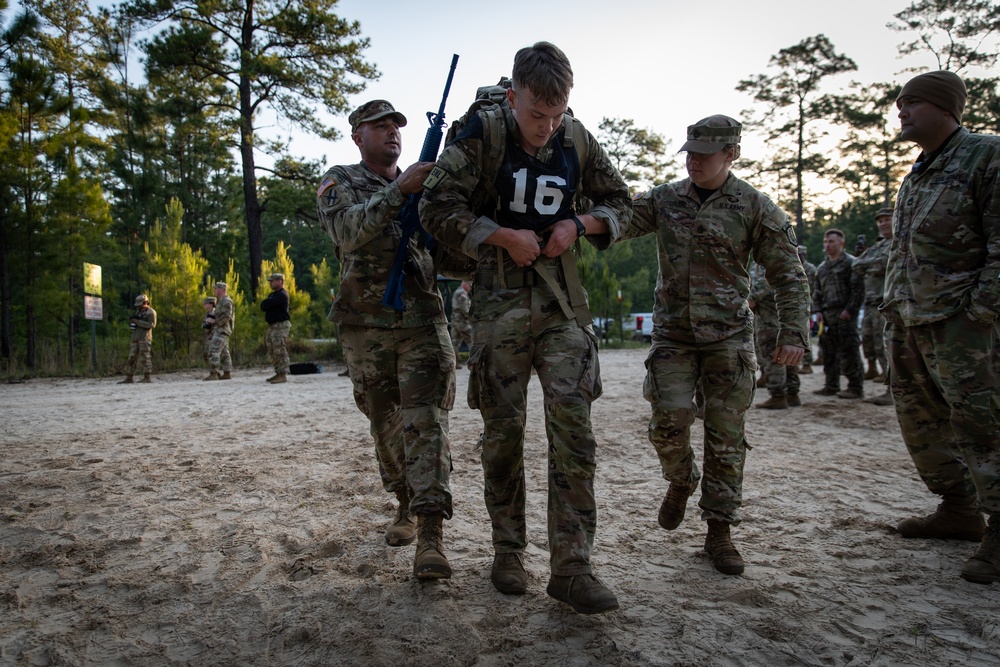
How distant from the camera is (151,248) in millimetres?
22656

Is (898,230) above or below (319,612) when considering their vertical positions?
above

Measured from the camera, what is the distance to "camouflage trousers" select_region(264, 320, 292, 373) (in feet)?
44.3

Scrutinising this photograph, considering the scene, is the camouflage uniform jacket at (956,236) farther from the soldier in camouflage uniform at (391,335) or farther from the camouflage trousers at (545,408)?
the soldier in camouflage uniform at (391,335)

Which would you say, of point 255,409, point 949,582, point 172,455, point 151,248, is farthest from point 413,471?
point 151,248

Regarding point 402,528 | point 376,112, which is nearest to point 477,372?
point 402,528

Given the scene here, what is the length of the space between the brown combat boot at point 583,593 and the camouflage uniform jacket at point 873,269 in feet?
27.3

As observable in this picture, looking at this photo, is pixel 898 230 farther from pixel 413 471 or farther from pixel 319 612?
pixel 319 612

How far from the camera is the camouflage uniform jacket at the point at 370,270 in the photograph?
3520mm

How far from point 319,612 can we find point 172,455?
3949mm

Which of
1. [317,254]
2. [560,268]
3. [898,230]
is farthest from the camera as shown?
[317,254]

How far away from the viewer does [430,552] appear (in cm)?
305

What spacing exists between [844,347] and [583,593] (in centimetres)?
832

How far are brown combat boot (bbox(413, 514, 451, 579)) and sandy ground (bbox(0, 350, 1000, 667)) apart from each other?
0.25 ft

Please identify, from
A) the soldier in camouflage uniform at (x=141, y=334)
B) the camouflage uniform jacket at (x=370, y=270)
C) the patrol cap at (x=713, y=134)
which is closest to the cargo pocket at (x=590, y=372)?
the camouflage uniform jacket at (x=370, y=270)
